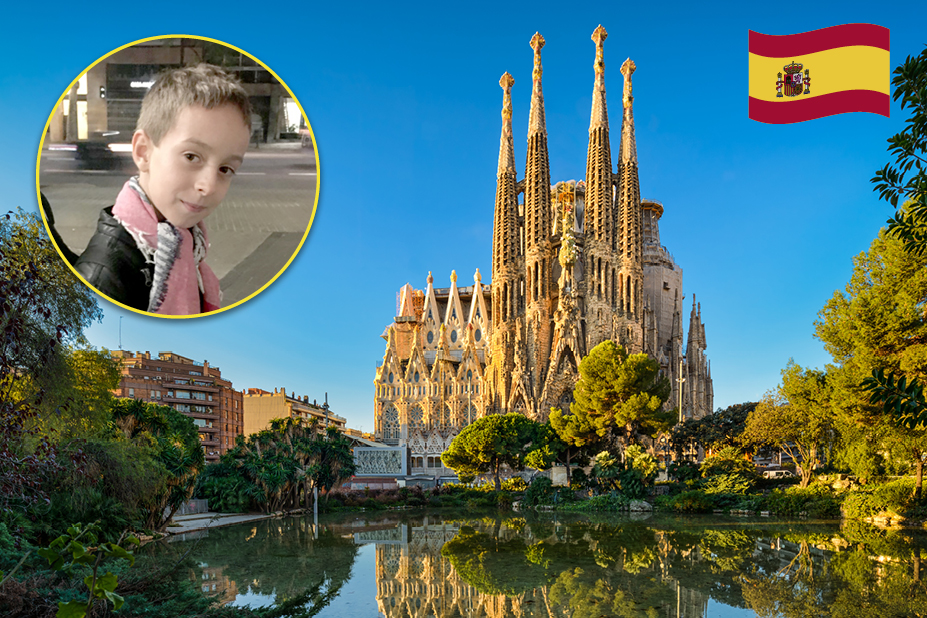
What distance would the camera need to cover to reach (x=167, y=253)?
9.45ft

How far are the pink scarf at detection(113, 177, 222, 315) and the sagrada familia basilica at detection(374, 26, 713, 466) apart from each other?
41.7 meters

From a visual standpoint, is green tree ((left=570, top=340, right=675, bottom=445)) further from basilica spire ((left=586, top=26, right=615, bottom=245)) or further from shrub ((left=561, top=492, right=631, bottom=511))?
basilica spire ((left=586, top=26, right=615, bottom=245))

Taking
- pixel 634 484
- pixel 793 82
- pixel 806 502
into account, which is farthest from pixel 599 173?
pixel 793 82

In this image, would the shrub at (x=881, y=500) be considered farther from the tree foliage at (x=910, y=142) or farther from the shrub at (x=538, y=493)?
the tree foliage at (x=910, y=142)

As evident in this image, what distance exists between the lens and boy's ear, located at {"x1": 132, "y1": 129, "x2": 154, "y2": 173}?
9.41 feet

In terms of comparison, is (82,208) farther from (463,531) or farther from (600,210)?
(600,210)

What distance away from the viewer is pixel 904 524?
1966cm

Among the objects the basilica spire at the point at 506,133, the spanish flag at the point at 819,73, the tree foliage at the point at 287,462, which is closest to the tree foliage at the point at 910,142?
the spanish flag at the point at 819,73

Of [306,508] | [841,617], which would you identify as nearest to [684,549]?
[841,617]

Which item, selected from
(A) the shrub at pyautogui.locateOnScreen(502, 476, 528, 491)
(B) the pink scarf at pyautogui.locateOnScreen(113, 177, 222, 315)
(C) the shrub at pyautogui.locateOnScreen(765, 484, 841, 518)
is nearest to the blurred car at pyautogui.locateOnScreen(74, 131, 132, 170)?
(B) the pink scarf at pyautogui.locateOnScreen(113, 177, 222, 315)

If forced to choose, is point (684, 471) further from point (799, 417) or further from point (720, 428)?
point (799, 417)

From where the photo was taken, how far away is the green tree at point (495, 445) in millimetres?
32219

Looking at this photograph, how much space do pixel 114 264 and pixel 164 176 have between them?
1.42 feet

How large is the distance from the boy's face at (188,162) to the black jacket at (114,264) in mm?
201
